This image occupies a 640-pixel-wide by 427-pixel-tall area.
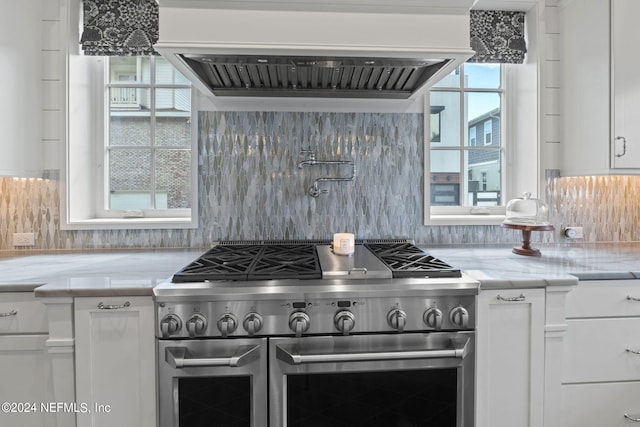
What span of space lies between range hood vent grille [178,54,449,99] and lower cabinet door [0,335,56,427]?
128 centimetres

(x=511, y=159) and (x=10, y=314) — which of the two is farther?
(x=511, y=159)

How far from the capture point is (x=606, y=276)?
1.57m

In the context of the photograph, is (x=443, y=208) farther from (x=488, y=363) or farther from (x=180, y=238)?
(x=180, y=238)

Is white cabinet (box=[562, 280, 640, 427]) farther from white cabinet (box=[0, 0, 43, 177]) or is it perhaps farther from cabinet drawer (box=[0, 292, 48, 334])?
white cabinet (box=[0, 0, 43, 177])

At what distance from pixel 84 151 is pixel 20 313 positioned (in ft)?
3.44

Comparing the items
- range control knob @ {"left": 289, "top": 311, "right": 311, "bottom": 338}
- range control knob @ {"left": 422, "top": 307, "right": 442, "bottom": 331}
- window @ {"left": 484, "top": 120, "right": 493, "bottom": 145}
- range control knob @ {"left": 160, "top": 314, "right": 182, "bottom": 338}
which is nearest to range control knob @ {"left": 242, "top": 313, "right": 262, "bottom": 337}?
range control knob @ {"left": 289, "top": 311, "right": 311, "bottom": 338}

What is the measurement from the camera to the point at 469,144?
8.02 ft

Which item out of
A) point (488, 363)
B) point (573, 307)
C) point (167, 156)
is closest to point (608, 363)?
point (573, 307)

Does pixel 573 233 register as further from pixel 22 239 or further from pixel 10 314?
pixel 22 239

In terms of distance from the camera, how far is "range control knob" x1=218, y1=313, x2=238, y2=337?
52.2 inches

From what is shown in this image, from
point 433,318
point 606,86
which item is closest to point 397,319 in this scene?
point 433,318

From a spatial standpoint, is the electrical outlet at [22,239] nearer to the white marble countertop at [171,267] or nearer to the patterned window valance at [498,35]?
the white marble countertop at [171,267]

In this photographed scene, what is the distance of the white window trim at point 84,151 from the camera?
2084 millimetres

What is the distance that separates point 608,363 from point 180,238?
83.5 inches
